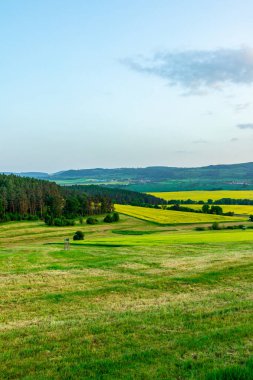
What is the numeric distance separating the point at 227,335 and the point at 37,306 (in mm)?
8757

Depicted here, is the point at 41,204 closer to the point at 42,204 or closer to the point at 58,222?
the point at 42,204

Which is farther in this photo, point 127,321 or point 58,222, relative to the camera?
point 58,222

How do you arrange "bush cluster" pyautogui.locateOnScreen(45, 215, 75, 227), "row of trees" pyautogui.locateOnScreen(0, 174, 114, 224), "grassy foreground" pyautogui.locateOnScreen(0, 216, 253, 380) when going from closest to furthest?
Answer: "grassy foreground" pyautogui.locateOnScreen(0, 216, 253, 380), "bush cluster" pyautogui.locateOnScreen(45, 215, 75, 227), "row of trees" pyautogui.locateOnScreen(0, 174, 114, 224)

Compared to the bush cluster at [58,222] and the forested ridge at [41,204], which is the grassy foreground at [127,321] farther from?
the forested ridge at [41,204]

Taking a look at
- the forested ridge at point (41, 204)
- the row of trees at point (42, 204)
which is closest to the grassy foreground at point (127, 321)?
the forested ridge at point (41, 204)

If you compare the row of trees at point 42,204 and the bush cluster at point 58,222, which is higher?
the row of trees at point 42,204

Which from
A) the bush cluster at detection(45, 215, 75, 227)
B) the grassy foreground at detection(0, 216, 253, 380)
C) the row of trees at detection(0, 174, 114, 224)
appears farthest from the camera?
the row of trees at detection(0, 174, 114, 224)

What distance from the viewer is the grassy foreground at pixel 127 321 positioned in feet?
29.5

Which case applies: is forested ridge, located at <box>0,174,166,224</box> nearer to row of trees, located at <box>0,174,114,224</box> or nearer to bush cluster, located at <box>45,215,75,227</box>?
row of trees, located at <box>0,174,114,224</box>

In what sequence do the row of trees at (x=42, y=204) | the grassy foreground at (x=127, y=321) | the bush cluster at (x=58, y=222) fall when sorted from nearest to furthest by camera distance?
the grassy foreground at (x=127, y=321), the bush cluster at (x=58, y=222), the row of trees at (x=42, y=204)

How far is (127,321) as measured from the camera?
1296 cm

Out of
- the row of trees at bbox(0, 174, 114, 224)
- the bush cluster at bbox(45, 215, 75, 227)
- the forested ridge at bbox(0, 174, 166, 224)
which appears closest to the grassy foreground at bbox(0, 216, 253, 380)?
the bush cluster at bbox(45, 215, 75, 227)

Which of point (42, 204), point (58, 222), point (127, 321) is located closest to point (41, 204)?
point (42, 204)

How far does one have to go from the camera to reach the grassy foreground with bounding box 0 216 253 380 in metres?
8.99
